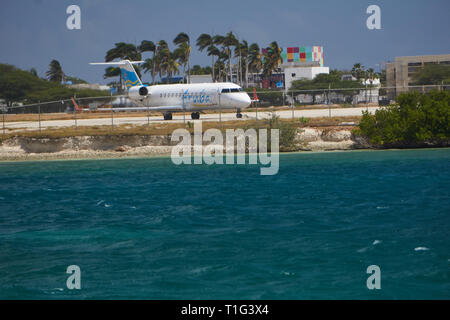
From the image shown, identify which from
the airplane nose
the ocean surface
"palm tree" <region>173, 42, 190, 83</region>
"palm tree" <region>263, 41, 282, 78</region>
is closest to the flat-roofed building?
"palm tree" <region>263, 41, 282, 78</region>

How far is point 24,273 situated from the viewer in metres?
12.7

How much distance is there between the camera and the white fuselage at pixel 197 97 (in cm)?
4912

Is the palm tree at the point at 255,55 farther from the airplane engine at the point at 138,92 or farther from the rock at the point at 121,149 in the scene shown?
the rock at the point at 121,149

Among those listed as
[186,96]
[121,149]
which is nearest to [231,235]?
[121,149]

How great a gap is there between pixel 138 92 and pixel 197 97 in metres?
7.30

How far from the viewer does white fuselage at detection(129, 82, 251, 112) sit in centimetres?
4912

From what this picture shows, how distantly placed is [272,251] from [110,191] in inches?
482

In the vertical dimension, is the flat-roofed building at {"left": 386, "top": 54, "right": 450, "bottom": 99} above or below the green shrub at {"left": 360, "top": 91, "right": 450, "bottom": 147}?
above

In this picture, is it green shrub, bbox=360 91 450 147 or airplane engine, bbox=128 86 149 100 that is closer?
green shrub, bbox=360 91 450 147

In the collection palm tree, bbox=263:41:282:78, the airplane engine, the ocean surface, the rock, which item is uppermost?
palm tree, bbox=263:41:282:78

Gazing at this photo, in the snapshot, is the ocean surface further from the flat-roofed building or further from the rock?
the flat-roofed building

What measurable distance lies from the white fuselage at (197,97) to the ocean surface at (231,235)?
20748mm
